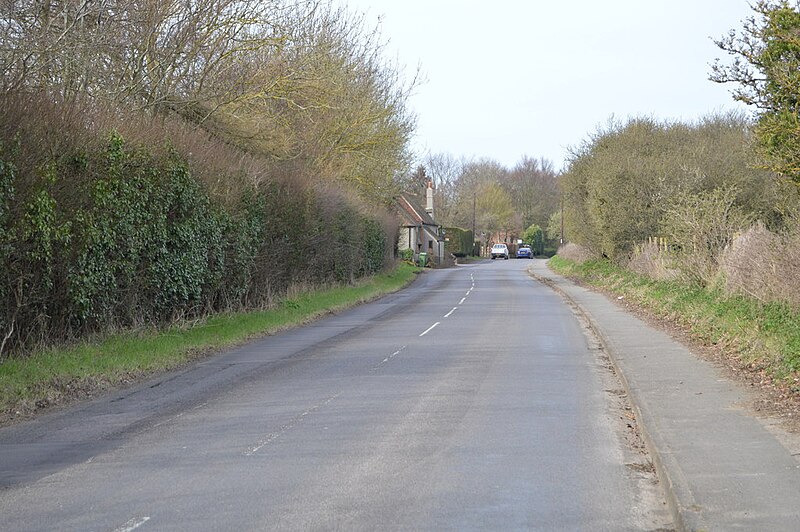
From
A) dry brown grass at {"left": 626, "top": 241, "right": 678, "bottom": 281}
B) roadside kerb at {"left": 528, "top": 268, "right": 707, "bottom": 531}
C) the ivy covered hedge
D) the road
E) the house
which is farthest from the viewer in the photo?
the house

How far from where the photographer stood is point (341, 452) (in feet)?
27.8

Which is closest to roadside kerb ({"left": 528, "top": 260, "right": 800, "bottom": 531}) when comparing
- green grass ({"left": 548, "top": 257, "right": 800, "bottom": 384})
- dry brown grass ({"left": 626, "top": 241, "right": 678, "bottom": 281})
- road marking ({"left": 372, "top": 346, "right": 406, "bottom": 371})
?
green grass ({"left": 548, "top": 257, "right": 800, "bottom": 384})

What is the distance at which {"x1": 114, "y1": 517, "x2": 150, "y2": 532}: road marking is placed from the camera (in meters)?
6.11

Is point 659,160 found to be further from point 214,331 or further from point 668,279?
point 214,331

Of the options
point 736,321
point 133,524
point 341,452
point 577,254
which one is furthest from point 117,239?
point 577,254

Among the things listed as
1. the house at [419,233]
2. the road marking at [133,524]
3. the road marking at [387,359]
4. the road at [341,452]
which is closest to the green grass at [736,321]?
the road at [341,452]

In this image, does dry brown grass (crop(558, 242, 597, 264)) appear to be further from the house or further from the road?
the road

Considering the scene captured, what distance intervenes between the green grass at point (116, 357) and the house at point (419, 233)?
51.4 metres

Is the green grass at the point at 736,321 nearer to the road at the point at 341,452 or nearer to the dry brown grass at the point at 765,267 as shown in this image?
the dry brown grass at the point at 765,267

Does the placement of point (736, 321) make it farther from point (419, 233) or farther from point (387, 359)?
point (419, 233)

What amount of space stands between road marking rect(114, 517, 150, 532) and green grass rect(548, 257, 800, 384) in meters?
7.85

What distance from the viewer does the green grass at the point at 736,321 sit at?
12584 millimetres

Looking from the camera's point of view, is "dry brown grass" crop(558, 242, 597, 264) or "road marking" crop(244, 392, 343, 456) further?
"dry brown grass" crop(558, 242, 597, 264)

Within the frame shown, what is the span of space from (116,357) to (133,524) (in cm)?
812
